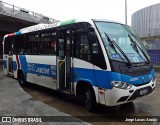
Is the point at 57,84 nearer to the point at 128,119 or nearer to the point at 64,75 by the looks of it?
the point at 64,75

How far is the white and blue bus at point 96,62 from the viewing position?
6.00 metres

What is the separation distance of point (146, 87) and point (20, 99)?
4519mm

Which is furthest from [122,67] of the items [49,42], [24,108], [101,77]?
[49,42]

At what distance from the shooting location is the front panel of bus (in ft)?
19.3

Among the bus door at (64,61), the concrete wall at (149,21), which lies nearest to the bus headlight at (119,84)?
the bus door at (64,61)

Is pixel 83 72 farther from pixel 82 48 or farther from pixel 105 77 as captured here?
pixel 105 77

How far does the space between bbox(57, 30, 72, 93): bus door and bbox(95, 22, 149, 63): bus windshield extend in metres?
1.48

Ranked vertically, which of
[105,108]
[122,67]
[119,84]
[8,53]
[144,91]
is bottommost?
[105,108]

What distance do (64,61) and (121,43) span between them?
2264mm

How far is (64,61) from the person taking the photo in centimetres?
796

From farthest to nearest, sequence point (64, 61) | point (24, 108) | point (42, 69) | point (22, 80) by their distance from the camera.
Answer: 1. point (22, 80)
2. point (42, 69)
3. point (64, 61)
4. point (24, 108)

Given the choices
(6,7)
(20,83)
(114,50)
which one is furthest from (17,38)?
(6,7)

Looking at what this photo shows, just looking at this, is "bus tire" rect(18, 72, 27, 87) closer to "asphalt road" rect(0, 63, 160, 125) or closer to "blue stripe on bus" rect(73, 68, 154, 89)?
"asphalt road" rect(0, 63, 160, 125)

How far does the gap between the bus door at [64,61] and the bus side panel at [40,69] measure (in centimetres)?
40
